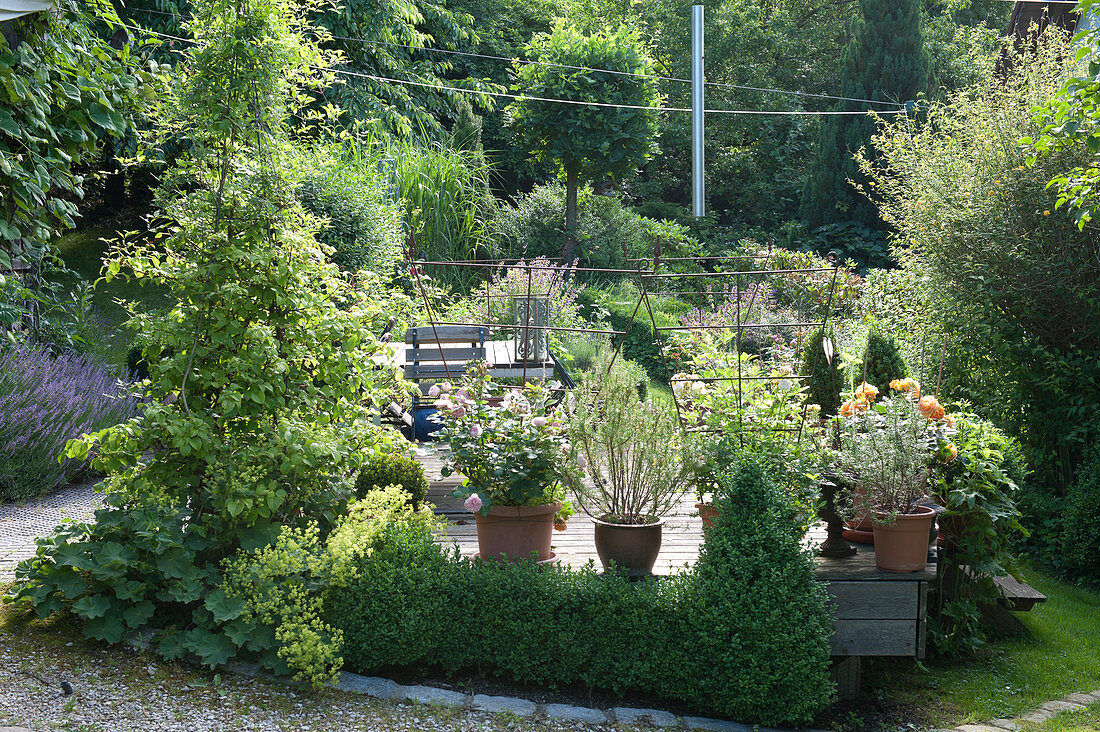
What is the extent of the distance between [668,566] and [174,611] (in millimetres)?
2156

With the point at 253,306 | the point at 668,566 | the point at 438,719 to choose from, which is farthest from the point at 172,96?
the point at 668,566

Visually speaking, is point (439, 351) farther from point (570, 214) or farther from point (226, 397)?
point (570, 214)

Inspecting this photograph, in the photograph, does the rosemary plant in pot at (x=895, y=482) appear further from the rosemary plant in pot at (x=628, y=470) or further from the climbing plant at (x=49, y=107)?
the climbing plant at (x=49, y=107)

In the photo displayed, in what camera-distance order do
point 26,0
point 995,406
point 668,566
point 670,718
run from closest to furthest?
point 670,718, point 668,566, point 26,0, point 995,406

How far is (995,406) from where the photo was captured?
5840mm

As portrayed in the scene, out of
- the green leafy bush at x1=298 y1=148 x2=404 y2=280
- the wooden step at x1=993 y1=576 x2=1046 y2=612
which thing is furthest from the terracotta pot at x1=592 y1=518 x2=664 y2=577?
the green leafy bush at x1=298 y1=148 x2=404 y2=280

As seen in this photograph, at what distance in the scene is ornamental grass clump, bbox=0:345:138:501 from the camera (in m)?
4.75

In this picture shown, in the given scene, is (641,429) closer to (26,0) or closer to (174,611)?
(174,611)

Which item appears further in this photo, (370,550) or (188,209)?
(188,209)

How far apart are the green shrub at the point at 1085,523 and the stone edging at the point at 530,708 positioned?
3.15 m

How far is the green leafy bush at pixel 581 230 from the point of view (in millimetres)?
11984

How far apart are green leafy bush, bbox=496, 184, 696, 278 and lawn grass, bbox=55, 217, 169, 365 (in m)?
4.79

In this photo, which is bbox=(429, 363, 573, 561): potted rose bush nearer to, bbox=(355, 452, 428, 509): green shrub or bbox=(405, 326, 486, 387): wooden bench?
bbox=(355, 452, 428, 509): green shrub

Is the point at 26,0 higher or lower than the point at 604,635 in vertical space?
higher
